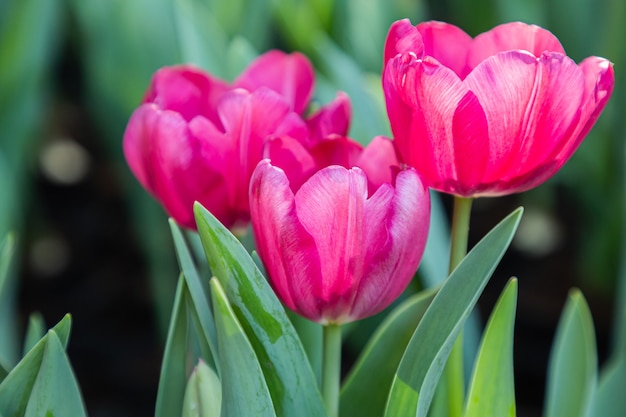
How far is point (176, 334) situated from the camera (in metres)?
0.61

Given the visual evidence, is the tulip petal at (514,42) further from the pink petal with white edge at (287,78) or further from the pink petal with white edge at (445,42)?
the pink petal with white edge at (287,78)

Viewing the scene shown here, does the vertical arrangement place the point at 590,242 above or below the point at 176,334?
below

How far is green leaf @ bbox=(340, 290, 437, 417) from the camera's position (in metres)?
0.67

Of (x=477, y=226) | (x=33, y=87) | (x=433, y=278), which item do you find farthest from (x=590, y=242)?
(x=33, y=87)

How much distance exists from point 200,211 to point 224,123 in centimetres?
10

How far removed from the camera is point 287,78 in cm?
72

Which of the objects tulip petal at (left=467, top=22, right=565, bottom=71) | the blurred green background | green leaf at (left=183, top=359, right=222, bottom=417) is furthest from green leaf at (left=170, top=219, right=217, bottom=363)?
the blurred green background

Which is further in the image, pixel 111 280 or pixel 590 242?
pixel 111 280

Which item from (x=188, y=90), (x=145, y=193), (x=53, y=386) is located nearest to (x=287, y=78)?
(x=188, y=90)

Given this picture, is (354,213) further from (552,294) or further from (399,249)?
(552,294)

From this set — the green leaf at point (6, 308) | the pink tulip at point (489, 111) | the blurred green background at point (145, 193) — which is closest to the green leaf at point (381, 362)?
the pink tulip at point (489, 111)

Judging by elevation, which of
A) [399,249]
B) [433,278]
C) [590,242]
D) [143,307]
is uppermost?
[399,249]

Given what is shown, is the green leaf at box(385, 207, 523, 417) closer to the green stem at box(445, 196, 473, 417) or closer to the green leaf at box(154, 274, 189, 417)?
the green stem at box(445, 196, 473, 417)

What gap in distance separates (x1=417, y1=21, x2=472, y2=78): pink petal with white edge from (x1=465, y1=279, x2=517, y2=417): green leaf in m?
0.17
